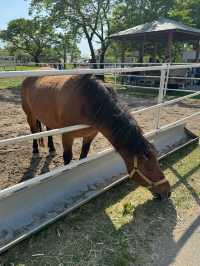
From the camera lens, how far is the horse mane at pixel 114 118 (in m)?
2.17

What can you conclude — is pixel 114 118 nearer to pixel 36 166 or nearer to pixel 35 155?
pixel 36 166

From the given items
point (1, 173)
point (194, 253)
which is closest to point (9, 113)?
point (1, 173)

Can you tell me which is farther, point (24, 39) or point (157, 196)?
point (24, 39)

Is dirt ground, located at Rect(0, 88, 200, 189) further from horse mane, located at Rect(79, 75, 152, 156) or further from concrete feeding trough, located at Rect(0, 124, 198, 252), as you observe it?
horse mane, located at Rect(79, 75, 152, 156)

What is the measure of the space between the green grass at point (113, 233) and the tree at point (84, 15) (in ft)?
52.2

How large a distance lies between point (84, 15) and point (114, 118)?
53.7 feet

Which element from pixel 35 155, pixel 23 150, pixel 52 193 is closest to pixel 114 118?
pixel 52 193

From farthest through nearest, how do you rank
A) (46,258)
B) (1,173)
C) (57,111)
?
(1,173) < (57,111) < (46,258)

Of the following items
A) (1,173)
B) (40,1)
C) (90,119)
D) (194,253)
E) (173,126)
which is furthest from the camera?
(40,1)

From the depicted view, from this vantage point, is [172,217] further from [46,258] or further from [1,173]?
[1,173]

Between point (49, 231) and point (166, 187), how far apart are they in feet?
3.58

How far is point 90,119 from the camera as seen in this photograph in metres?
2.37

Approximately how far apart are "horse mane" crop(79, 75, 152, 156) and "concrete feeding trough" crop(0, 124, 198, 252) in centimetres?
51

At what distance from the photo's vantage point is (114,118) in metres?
2.21
